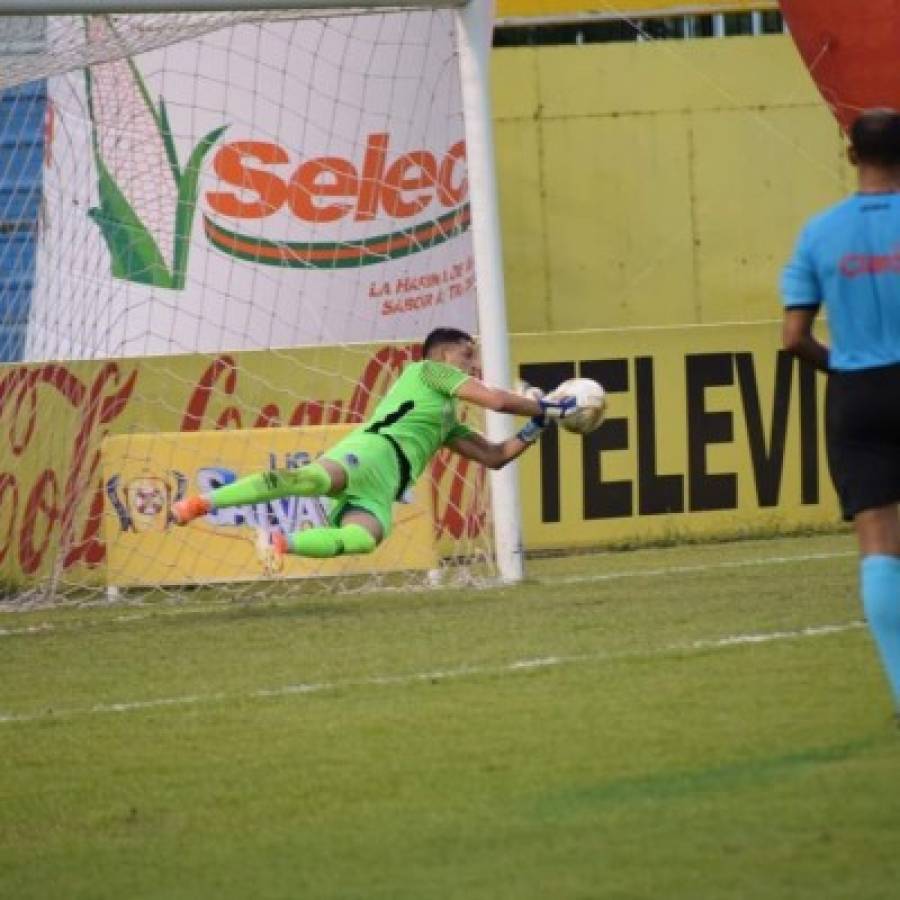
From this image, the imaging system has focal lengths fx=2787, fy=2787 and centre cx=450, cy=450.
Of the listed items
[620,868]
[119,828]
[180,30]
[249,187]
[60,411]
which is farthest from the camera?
[249,187]

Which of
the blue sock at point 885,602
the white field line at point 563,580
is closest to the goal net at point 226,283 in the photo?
the white field line at point 563,580

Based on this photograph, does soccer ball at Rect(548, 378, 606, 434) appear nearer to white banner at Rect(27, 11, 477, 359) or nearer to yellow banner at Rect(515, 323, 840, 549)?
yellow banner at Rect(515, 323, 840, 549)

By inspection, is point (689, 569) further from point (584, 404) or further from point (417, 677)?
point (417, 677)

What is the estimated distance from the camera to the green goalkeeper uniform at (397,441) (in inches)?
521

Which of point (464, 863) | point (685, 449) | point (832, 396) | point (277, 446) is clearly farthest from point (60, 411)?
point (464, 863)

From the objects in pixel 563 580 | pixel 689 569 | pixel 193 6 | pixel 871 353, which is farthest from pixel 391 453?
pixel 871 353

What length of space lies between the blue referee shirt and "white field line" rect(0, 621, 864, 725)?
2.50 meters

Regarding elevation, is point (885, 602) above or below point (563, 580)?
above

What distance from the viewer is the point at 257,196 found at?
19078 mm

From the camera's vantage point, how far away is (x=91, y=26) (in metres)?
14.8

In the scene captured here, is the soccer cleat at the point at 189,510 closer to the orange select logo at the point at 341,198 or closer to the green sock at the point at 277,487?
the green sock at the point at 277,487

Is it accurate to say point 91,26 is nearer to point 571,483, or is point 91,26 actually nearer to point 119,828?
point 571,483

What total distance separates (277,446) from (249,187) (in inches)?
173

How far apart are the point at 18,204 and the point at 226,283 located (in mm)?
1499
